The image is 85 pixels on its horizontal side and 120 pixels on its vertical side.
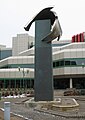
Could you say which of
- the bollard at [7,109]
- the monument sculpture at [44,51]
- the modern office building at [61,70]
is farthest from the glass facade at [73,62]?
the bollard at [7,109]

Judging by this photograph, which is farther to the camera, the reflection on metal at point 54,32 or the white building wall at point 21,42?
the white building wall at point 21,42

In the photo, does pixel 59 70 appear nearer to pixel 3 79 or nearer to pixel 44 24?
pixel 3 79

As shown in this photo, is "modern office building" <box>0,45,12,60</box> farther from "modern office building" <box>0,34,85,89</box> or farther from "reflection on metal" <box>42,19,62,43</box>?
"reflection on metal" <box>42,19,62,43</box>

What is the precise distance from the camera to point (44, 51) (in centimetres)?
2770

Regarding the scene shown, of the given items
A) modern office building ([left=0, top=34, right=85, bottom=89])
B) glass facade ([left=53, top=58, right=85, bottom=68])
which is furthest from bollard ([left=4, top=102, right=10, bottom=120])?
glass facade ([left=53, top=58, right=85, bottom=68])

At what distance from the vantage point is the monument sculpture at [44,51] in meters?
27.0

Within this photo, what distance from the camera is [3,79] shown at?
77.7m

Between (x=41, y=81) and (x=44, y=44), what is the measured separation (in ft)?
10.4

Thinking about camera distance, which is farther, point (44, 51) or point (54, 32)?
point (44, 51)

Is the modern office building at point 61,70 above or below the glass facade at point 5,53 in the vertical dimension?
below

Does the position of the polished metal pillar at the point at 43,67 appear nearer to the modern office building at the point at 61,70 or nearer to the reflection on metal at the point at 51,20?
the reflection on metal at the point at 51,20

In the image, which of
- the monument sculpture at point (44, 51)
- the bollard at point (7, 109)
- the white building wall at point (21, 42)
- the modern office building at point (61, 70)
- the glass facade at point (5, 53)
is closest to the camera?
the bollard at point (7, 109)

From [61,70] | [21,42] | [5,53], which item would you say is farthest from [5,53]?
[61,70]

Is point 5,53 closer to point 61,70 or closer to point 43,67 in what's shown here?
point 61,70
